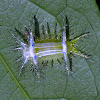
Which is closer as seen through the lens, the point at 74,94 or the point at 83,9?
the point at 83,9

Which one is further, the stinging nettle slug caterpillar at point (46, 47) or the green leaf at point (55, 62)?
the stinging nettle slug caterpillar at point (46, 47)

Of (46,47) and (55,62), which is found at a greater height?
(46,47)

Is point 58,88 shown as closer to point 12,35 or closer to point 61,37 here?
point 61,37

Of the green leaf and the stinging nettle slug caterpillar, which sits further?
the stinging nettle slug caterpillar

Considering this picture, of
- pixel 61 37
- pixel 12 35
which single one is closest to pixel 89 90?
pixel 61 37
